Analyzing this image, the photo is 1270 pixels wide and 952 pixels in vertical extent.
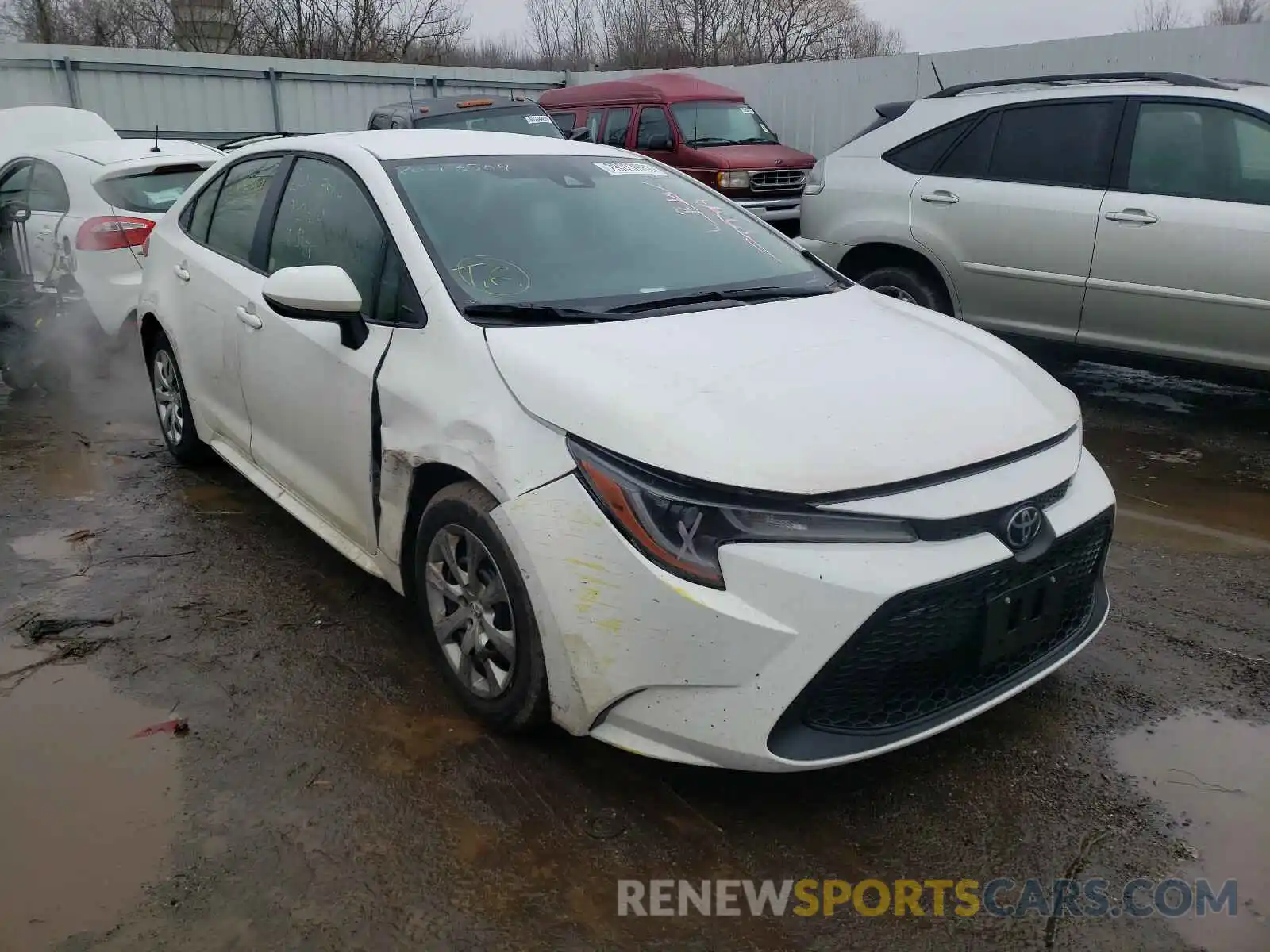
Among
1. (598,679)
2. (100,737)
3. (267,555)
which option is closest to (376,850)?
(598,679)

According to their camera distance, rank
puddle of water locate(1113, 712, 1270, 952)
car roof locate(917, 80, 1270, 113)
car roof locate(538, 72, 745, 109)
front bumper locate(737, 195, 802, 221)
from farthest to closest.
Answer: car roof locate(538, 72, 745, 109)
front bumper locate(737, 195, 802, 221)
car roof locate(917, 80, 1270, 113)
puddle of water locate(1113, 712, 1270, 952)

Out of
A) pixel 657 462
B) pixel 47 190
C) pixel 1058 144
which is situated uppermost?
pixel 1058 144

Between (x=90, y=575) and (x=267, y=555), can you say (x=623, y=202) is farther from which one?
(x=90, y=575)

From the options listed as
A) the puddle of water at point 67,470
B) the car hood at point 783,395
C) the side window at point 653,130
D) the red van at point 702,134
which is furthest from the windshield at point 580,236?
the side window at point 653,130

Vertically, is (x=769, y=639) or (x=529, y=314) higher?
(x=529, y=314)

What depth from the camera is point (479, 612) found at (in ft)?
9.26

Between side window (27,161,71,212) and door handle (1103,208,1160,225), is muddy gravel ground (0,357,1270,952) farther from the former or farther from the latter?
side window (27,161,71,212)

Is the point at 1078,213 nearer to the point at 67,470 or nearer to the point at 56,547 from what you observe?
the point at 56,547

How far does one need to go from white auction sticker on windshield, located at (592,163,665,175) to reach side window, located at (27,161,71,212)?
16.0 feet

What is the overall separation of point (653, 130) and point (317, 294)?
10.7 meters

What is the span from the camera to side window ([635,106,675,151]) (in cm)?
1287

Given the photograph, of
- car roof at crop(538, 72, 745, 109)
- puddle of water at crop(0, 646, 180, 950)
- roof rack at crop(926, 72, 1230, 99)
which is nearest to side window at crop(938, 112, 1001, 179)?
roof rack at crop(926, 72, 1230, 99)

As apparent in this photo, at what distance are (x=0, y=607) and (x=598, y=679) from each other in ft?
8.53

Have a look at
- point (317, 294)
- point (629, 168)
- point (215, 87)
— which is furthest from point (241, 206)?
point (215, 87)
